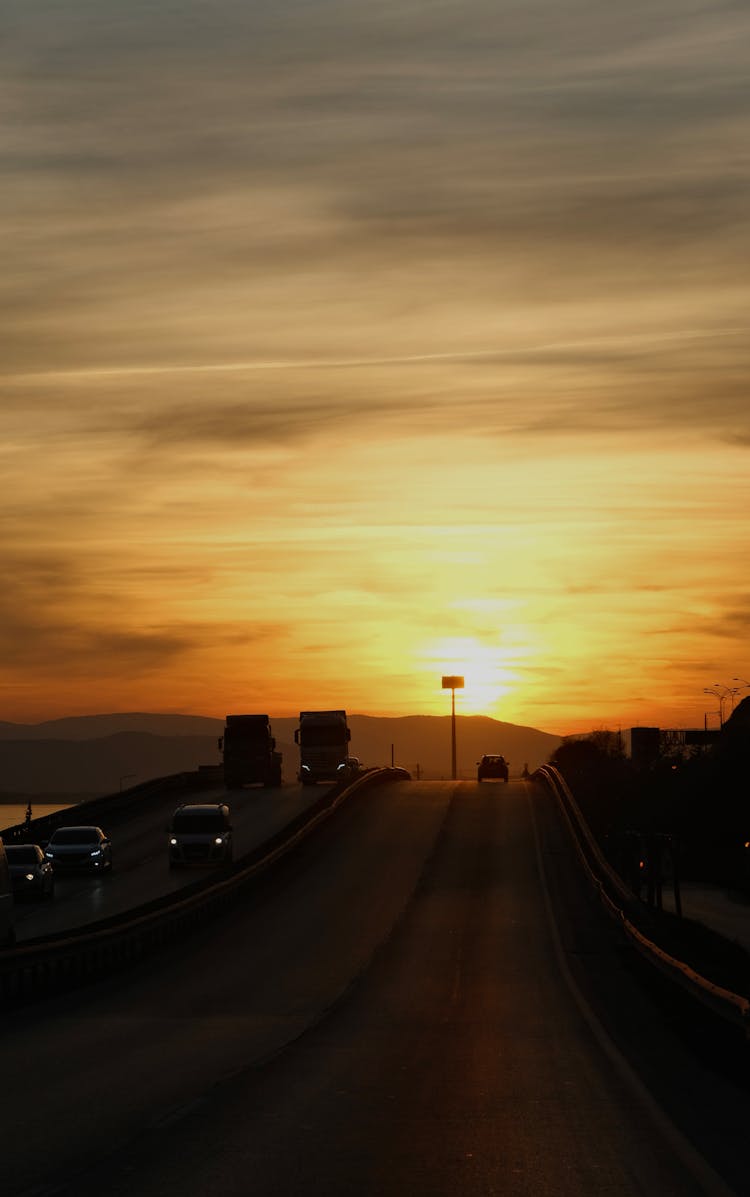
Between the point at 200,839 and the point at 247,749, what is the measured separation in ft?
114

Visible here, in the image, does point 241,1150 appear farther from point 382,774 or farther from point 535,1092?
point 382,774

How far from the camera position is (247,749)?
9325cm

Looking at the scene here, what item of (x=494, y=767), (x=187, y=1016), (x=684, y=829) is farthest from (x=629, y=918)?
(x=494, y=767)

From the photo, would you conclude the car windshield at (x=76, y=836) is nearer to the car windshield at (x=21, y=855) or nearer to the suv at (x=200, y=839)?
the suv at (x=200, y=839)

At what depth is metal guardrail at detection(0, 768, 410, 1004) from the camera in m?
27.0

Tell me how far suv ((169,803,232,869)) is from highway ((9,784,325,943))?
0.55 m

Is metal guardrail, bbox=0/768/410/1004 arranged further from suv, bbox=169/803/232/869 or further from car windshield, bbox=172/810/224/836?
car windshield, bbox=172/810/224/836

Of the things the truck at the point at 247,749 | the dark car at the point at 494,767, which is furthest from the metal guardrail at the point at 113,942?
the dark car at the point at 494,767

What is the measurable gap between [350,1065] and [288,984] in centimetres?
1263

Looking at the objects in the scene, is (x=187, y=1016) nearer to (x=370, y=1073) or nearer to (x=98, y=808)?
(x=370, y=1073)

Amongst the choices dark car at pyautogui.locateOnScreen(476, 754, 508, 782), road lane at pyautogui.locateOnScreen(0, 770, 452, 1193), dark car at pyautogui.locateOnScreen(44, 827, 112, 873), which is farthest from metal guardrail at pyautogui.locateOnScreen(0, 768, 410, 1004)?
dark car at pyautogui.locateOnScreen(476, 754, 508, 782)

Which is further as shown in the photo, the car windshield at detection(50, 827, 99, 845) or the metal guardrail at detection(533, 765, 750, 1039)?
the car windshield at detection(50, 827, 99, 845)

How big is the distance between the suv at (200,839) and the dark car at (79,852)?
102 inches

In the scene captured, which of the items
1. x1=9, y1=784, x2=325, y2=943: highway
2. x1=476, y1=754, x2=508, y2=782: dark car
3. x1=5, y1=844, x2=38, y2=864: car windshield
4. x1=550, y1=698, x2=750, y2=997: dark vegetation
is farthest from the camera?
x1=476, y1=754, x2=508, y2=782: dark car
